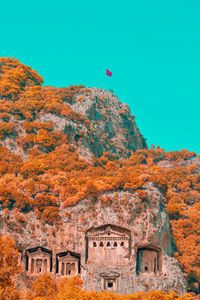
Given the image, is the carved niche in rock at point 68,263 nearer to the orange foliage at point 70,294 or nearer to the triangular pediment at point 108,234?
the triangular pediment at point 108,234

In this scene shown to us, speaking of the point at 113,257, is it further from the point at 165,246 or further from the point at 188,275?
the point at 188,275

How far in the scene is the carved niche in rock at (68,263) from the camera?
210 feet

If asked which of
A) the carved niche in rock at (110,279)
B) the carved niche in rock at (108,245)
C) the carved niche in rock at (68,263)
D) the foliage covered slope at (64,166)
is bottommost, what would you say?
the carved niche in rock at (110,279)

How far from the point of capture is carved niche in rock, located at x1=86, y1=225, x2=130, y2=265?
62.7 metres

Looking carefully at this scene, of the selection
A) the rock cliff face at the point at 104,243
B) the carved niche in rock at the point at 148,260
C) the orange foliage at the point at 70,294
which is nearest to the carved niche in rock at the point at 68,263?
the rock cliff face at the point at 104,243

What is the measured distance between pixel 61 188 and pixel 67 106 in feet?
139

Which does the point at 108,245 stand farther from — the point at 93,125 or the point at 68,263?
the point at 93,125

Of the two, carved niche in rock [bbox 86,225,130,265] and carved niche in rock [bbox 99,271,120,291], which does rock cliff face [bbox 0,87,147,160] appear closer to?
carved niche in rock [bbox 86,225,130,265]

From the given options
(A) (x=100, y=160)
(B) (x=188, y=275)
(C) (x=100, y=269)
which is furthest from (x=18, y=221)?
(A) (x=100, y=160)

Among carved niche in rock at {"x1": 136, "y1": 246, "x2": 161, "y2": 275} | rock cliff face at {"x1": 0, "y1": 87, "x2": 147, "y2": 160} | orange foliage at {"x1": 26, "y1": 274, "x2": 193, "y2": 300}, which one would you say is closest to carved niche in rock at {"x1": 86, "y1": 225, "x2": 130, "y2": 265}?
carved niche in rock at {"x1": 136, "y1": 246, "x2": 161, "y2": 275}

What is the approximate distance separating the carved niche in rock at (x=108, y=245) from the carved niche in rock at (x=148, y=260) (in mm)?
2308

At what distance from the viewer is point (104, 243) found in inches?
2509

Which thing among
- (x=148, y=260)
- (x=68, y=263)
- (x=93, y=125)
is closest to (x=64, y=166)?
(x=68, y=263)

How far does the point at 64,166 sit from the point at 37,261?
24.8 m
